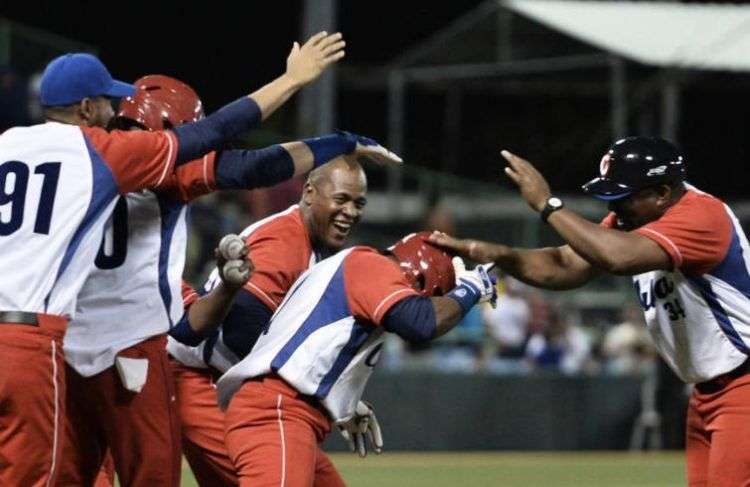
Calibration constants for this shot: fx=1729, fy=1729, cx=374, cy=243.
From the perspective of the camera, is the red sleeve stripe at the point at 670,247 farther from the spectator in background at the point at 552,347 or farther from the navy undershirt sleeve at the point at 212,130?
the spectator in background at the point at 552,347

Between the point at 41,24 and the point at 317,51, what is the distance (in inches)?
896

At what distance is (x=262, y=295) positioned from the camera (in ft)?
22.0

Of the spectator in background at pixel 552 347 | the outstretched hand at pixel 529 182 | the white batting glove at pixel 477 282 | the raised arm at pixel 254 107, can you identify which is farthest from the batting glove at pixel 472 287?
the spectator in background at pixel 552 347

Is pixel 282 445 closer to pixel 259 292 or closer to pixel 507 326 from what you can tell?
pixel 259 292

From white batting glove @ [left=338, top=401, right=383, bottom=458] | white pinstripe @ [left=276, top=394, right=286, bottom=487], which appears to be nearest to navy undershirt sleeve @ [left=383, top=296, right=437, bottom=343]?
white pinstripe @ [left=276, top=394, right=286, bottom=487]

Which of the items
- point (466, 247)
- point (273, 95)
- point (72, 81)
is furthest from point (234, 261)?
point (466, 247)

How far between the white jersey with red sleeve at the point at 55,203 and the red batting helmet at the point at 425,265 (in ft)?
3.48

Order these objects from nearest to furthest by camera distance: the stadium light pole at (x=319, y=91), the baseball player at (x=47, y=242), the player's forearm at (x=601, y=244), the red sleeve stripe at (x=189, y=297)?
the baseball player at (x=47, y=242) < the player's forearm at (x=601, y=244) < the red sleeve stripe at (x=189, y=297) < the stadium light pole at (x=319, y=91)

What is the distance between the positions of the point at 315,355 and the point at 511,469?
8.17 meters

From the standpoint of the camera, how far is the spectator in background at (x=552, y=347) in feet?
53.1

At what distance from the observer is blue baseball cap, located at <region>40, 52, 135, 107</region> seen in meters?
6.30

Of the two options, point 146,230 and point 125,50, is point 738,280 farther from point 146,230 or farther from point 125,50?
point 125,50

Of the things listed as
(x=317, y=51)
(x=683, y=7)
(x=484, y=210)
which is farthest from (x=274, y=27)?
(x=317, y=51)

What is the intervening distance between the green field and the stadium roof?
16.8 ft
